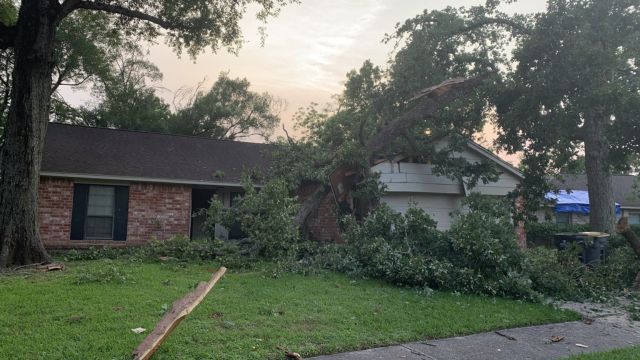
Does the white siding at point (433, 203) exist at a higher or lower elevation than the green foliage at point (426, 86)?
lower

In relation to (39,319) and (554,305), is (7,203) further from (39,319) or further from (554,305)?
(554,305)

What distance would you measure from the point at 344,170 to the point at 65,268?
690cm

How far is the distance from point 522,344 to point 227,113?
28.5m

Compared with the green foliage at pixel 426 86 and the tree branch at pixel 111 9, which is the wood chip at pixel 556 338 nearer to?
the green foliage at pixel 426 86

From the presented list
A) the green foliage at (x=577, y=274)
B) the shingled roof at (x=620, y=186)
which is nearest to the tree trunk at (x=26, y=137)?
the green foliage at (x=577, y=274)

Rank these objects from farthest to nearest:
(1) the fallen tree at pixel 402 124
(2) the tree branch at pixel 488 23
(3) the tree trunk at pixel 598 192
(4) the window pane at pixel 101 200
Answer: (4) the window pane at pixel 101 200 → (2) the tree branch at pixel 488 23 → (3) the tree trunk at pixel 598 192 → (1) the fallen tree at pixel 402 124

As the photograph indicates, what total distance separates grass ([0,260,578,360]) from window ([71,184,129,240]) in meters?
5.32

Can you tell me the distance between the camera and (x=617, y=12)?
1148 centimetres

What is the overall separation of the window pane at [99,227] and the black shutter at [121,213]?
0.54 ft

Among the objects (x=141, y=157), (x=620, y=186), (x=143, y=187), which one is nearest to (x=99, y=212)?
(x=143, y=187)

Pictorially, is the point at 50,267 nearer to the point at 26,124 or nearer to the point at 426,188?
the point at 26,124

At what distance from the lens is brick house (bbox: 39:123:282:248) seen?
45.2 feet

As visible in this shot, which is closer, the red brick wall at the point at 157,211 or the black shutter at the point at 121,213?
the black shutter at the point at 121,213

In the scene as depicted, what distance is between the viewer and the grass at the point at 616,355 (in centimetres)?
549
